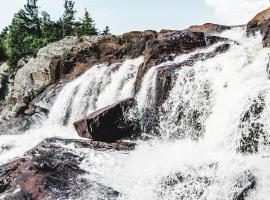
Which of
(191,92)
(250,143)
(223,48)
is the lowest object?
(250,143)

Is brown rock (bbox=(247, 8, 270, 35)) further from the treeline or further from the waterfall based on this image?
the treeline

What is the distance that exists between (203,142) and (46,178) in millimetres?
6788

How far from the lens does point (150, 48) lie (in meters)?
25.7

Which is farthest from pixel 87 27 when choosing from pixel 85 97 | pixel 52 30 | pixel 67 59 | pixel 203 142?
pixel 203 142

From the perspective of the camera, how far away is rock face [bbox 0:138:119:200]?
13.4 m

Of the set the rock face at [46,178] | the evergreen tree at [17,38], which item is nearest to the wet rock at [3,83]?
the evergreen tree at [17,38]

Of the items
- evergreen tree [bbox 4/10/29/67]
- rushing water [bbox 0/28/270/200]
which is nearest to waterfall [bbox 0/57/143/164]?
rushing water [bbox 0/28/270/200]

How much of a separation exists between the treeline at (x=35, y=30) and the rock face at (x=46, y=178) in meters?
45.6

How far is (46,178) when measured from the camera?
1411cm

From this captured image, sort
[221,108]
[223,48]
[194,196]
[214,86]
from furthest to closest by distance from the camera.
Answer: [223,48] → [214,86] → [221,108] → [194,196]

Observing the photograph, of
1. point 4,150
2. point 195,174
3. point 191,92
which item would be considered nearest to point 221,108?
point 191,92

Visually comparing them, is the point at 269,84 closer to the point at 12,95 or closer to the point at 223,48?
the point at 223,48

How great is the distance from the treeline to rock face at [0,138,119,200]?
45575 mm

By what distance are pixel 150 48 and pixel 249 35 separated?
7714mm
